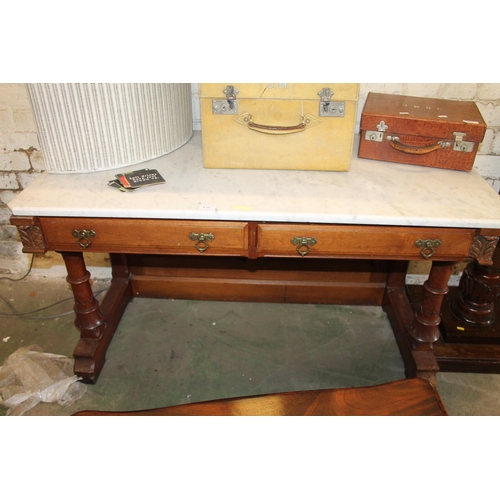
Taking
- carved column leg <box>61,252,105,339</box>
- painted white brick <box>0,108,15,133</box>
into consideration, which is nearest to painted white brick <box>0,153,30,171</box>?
painted white brick <box>0,108,15,133</box>

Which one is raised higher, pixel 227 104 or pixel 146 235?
pixel 227 104

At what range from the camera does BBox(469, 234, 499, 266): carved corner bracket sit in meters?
1.59

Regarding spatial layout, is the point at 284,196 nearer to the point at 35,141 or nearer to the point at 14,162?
the point at 35,141

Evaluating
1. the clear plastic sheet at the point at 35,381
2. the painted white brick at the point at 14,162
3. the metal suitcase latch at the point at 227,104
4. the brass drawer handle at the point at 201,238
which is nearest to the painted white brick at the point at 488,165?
the metal suitcase latch at the point at 227,104

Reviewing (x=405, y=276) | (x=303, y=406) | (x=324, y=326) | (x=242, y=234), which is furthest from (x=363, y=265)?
(x=303, y=406)

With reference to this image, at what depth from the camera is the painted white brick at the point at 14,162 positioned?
232 cm

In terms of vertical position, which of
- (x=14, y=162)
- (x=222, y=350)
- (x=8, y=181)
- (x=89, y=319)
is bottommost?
(x=222, y=350)

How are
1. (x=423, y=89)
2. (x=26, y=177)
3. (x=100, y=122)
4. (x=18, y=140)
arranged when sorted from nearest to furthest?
(x=100, y=122)
(x=423, y=89)
(x=18, y=140)
(x=26, y=177)

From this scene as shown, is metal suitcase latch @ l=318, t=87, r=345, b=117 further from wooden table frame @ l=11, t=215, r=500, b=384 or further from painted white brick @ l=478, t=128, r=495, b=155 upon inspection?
painted white brick @ l=478, t=128, r=495, b=155

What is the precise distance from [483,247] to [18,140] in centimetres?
213

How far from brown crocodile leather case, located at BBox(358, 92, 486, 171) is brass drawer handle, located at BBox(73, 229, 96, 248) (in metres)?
1.11

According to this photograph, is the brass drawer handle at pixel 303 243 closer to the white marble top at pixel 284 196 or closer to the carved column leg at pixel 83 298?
the white marble top at pixel 284 196

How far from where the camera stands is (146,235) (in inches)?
64.0

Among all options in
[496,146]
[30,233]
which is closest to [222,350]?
[30,233]
